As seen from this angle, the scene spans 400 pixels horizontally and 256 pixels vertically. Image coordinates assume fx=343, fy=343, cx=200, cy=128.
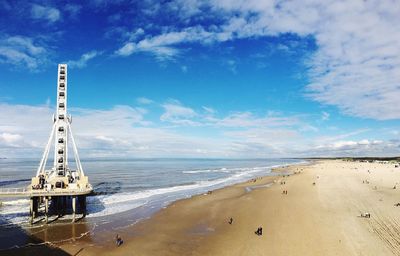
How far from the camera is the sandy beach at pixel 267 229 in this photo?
24.4 meters

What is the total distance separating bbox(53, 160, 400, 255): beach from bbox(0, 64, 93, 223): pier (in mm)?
8401

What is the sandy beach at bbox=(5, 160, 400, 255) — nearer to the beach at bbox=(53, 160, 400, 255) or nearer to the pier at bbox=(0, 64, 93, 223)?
the beach at bbox=(53, 160, 400, 255)

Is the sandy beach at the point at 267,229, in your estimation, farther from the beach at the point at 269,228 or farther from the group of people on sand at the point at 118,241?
the group of people on sand at the point at 118,241

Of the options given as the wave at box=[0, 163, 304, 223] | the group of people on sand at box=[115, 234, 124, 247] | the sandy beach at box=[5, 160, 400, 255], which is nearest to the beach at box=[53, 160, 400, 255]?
the sandy beach at box=[5, 160, 400, 255]

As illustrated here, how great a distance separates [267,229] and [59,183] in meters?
Result: 22.3

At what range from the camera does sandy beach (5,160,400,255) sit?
24.4 m

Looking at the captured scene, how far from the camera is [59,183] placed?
121 ft

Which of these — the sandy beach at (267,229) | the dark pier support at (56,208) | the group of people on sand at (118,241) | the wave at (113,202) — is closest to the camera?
the sandy beach at (267,229)

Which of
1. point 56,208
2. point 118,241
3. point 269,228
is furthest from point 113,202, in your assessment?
point 269,228

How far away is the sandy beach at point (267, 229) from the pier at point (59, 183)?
838 cm

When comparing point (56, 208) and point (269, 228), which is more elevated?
point (56, 208)

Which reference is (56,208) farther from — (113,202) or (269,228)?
(269,228)

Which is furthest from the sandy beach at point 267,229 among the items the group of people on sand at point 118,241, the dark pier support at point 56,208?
the dark pier support at point 56,208

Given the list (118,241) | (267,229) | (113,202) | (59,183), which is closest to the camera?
(118,241)
